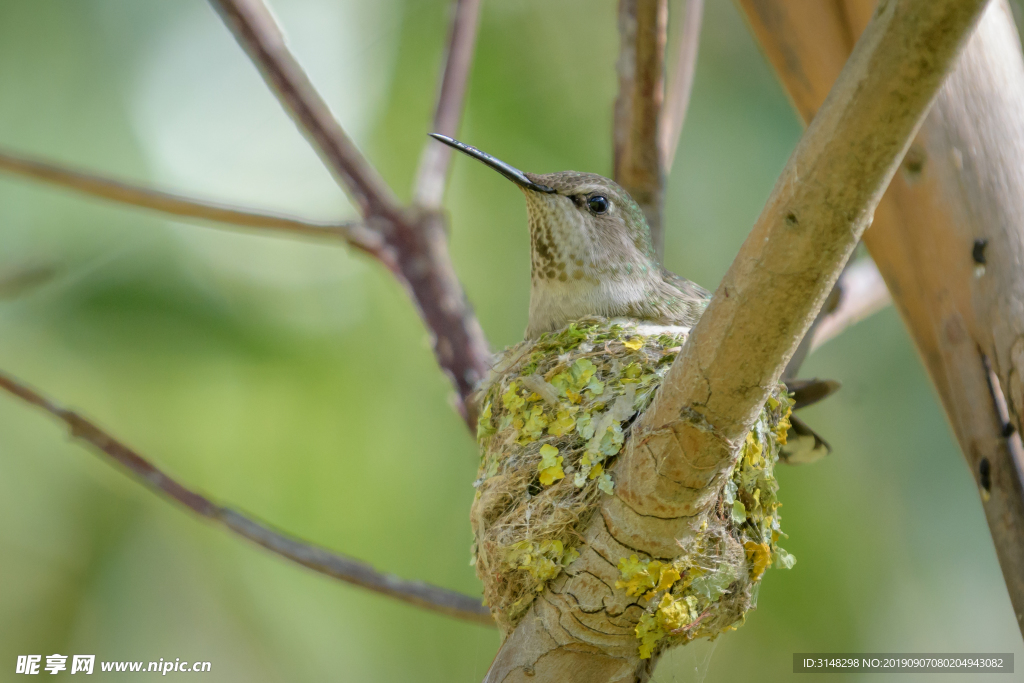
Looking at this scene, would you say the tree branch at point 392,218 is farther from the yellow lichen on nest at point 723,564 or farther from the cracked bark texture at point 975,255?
the cracked bark texture at point 975,255

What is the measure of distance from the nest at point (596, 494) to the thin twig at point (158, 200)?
121cm

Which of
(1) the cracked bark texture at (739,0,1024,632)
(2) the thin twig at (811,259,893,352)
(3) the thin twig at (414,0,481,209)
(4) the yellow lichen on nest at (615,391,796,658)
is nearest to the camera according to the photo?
(4) the yellow lichen on nest at (615,391,796,658)

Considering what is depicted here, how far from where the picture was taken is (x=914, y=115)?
1.27 metres

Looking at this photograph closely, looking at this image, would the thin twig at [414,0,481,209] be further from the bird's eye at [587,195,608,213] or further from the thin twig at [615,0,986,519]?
the thin twig at [615,0,986,519]

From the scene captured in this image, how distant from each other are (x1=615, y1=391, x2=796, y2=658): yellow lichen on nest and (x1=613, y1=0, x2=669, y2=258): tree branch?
140 cm

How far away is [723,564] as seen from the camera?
2.13m

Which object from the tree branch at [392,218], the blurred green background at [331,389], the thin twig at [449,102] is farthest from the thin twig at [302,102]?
the blurred green background at [331,389]

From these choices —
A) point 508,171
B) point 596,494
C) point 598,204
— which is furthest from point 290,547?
point 598,204

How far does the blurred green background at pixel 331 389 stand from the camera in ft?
22.6

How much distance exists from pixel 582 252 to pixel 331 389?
4682 millimetres

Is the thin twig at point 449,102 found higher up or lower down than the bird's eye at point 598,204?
higher up

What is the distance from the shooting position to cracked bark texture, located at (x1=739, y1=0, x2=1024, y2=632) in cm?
224

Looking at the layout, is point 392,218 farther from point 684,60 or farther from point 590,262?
point 684,60

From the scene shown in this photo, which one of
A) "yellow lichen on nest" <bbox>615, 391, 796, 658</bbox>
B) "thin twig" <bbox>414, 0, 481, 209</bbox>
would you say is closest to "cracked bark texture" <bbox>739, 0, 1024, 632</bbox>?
"yellow lichen on nest" <bbox>615, 391, 796, 658</bbox>
